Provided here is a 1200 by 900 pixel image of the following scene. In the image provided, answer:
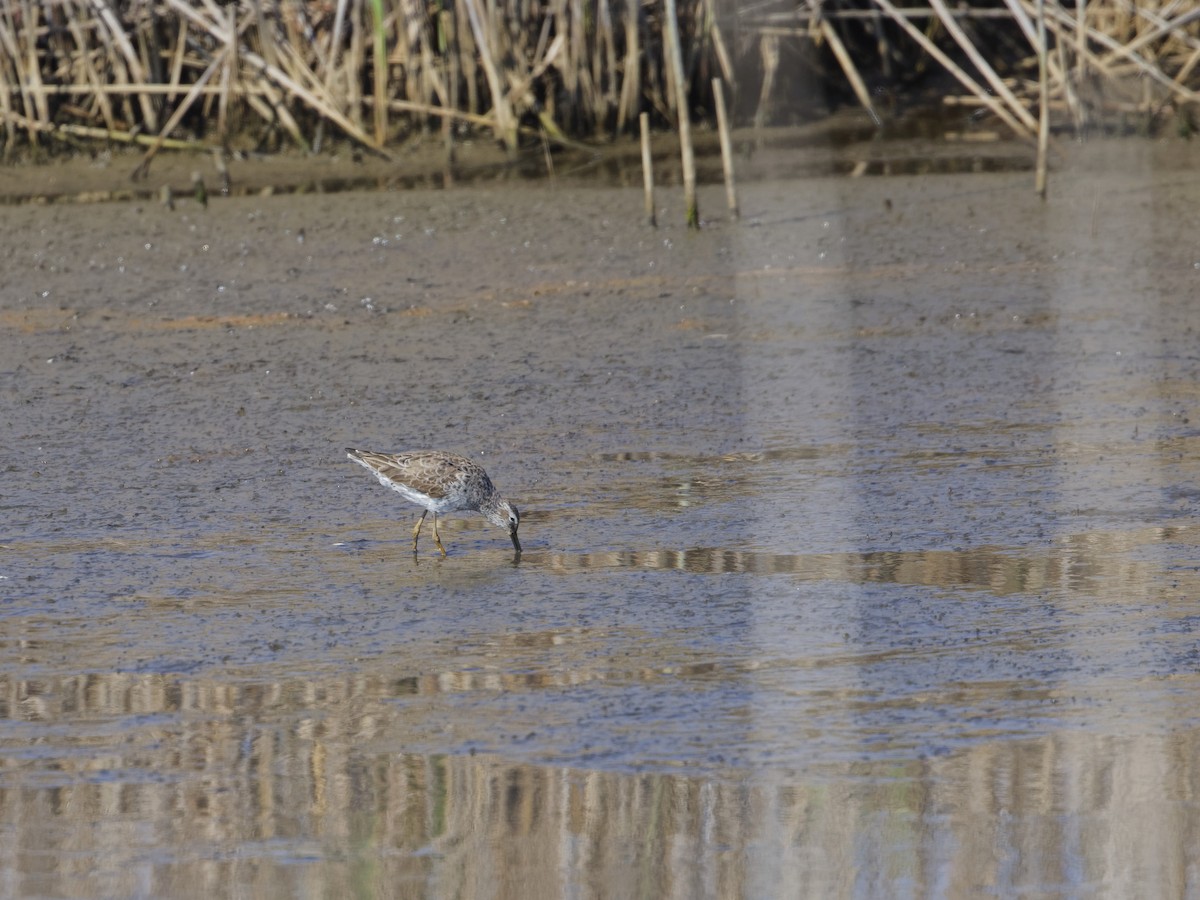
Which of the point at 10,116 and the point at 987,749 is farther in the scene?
the point at 10,116

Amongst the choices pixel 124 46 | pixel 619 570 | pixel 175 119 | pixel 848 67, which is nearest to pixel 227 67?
pixel 175 119

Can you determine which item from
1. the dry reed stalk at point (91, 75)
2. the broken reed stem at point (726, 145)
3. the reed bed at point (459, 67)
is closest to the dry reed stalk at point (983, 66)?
the reed bed at point (459, 67)

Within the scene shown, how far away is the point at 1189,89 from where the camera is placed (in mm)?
15305

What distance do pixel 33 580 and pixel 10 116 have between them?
9.79 m

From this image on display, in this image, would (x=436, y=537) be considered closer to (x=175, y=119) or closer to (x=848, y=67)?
(x=175, y=119)

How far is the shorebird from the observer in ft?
20.3

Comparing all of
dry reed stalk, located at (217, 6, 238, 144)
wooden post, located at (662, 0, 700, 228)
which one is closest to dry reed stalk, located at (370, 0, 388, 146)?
dry reed stalk, located at (217, 6, 238, 144)

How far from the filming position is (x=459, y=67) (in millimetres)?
14750

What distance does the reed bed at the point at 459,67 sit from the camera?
14430 mm

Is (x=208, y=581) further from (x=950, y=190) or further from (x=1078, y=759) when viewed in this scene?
(x=950, y=190)

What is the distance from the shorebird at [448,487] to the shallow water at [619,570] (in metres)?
0.17

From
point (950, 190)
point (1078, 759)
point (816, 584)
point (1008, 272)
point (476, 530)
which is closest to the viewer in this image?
point (1078, 759)

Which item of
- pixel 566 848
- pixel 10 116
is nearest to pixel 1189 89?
pixel 10 116

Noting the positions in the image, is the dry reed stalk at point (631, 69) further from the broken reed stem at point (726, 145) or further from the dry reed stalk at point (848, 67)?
the broken reed stem at point (726, 145)
